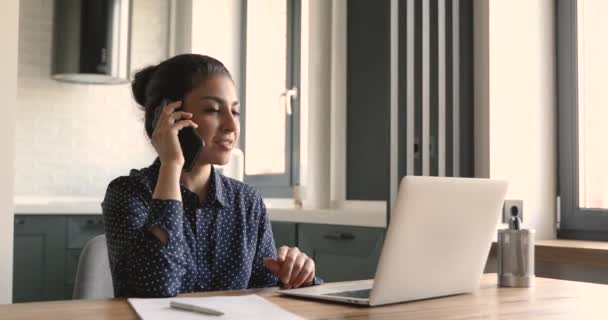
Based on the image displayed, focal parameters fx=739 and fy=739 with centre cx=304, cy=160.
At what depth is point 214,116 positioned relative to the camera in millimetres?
1760

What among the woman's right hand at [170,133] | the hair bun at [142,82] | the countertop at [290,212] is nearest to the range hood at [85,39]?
the countertop at [290,212]

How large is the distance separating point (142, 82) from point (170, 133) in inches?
→ 13.6

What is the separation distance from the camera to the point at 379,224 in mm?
3014

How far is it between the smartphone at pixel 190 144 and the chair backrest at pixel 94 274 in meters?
0.30

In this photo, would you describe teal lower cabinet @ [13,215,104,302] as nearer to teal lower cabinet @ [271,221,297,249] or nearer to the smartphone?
teal lower cabinet @ [271,221,297,249]

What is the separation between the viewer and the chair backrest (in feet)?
5.61

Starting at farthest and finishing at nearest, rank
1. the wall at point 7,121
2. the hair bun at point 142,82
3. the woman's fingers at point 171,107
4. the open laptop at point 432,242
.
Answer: the wall at point 7,121, the hair bun at point 142,82, the woman's fingers at point 171,107, the open laptop at point 432,242

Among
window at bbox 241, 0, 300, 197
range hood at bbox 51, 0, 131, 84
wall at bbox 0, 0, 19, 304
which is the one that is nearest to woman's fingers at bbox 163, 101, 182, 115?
wall at bbox 0, 0, 19, 304

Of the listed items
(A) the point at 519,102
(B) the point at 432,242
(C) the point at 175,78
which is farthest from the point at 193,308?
(A) the point at 519,102

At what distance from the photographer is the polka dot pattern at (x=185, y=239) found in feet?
4.88

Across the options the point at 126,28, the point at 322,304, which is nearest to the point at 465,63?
the point at 322,304

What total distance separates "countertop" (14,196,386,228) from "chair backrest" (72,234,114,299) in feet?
4.78

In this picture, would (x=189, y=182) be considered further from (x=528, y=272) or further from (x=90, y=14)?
(x=90, y=14)

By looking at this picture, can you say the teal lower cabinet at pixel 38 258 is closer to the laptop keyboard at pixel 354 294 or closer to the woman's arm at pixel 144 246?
the woman's arm at pixel 144 246
